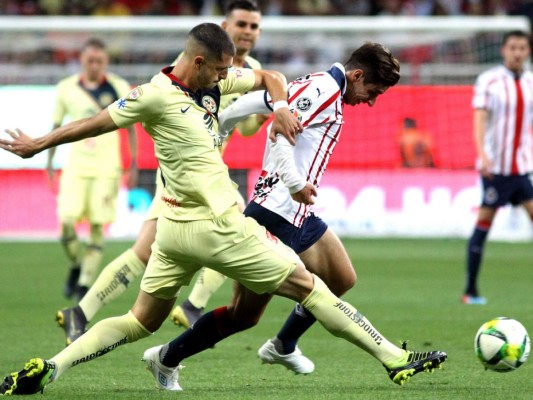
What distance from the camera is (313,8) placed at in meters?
22.8

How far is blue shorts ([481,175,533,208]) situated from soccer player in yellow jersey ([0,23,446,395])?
5.17 m

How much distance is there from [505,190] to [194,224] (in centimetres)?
575

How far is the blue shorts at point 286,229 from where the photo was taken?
638 cm

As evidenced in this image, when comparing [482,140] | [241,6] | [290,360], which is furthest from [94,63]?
[290,360]

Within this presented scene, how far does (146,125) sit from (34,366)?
132 cm

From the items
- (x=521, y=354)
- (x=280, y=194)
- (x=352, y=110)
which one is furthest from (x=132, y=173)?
Answer: (x=352, y=110)

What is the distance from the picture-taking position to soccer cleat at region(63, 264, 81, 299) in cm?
1123

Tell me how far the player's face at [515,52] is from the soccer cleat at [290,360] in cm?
493

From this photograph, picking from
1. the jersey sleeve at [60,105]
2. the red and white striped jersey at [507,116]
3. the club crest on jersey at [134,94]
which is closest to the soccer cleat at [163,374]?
the club crest on jersey at [134,94]

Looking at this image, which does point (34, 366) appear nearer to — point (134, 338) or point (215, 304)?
point (134, 338)

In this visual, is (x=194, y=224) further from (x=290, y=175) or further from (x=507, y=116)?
(x=507, y=116)

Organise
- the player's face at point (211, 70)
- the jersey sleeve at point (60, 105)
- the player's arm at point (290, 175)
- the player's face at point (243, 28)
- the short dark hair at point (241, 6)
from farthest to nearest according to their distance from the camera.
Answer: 1. the jersey sleeve at point (60, 105)
2. the short dark hair at point (241, 6)
3. the player's face at point (243, 28)
4. the player's arm at point (290, 175)
5. the player's face at point (211, 70)

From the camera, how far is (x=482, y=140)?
1091 cm

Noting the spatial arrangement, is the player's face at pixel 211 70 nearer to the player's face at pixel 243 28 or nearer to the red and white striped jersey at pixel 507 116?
the player's face at pixel 243 28
